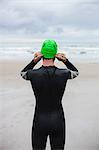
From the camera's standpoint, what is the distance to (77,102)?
6.10 metres

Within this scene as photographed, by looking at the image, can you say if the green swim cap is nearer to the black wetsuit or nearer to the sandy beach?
the black wetsuit

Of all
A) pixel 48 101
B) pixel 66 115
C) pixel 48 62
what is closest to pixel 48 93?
pixel 48 101

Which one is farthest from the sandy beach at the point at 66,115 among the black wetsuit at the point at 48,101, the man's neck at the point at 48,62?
the man's neck at the point at 48,62

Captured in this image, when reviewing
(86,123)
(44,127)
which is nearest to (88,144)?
(86,123)

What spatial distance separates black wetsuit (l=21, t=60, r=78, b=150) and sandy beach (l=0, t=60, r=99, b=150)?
1020mm

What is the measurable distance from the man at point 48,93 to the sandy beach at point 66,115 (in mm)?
1021

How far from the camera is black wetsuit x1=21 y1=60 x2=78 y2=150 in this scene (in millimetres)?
2859

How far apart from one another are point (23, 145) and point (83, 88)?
3.31m

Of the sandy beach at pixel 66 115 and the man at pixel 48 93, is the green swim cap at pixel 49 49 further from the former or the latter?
the sandy beach at pixel 66 115

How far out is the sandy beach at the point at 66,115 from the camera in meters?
4.25

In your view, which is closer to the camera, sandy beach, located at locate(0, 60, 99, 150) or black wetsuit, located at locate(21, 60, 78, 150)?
black wetsuit, located at locate(21, 60, 78, 150)

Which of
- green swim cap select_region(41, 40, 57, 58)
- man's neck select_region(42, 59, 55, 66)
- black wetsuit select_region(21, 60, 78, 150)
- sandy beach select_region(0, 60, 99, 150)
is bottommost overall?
sandy beach select_region(0, 60, 99, 150)

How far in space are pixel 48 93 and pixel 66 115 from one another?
2451 millimetres

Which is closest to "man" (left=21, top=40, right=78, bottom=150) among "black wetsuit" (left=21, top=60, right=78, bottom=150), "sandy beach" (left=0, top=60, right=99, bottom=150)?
"black wetsuit" (left=21, top=60, right=78, bottom=150)
